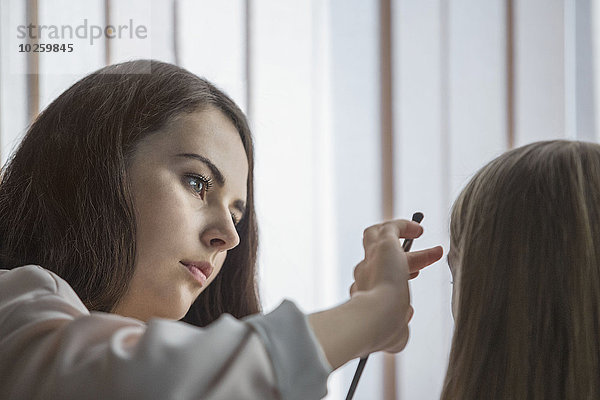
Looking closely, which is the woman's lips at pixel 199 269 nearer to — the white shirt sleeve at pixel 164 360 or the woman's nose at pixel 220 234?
the woman's nose at pixel 220 234

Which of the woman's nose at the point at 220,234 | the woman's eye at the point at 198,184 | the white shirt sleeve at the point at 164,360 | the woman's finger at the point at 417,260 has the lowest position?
the white shirt sleeve at the point at 164,360

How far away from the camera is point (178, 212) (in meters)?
0.90

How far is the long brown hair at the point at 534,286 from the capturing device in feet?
2.09

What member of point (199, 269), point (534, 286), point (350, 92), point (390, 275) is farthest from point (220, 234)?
point (350, 92)

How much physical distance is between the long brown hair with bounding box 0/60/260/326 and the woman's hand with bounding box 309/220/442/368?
34cm

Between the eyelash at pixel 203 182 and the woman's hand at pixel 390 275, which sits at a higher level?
the eyelash at pixel 203 182

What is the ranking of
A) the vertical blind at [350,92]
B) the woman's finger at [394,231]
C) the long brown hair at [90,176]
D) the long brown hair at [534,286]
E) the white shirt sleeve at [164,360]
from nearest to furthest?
the white shirt sleeve at [164,360] → the long brown hair at [534,286] → the woman's finger at [394,231] → the long brown hair at [90,176] → the vertical blind at [350,92]

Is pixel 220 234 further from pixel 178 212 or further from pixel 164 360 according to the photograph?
pixel 164 360

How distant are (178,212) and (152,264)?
8cm

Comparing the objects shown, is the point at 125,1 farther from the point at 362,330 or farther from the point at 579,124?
the point at 362,330

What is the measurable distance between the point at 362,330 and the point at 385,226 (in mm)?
179

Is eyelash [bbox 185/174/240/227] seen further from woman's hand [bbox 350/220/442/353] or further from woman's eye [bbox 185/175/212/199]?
woman's hand [bbox 350/220/442/353]

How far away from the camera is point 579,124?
161 centimetres

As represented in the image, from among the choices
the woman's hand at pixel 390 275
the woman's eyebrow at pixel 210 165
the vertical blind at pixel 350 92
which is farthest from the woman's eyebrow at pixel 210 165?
the vertical blind at pixel 350 92
